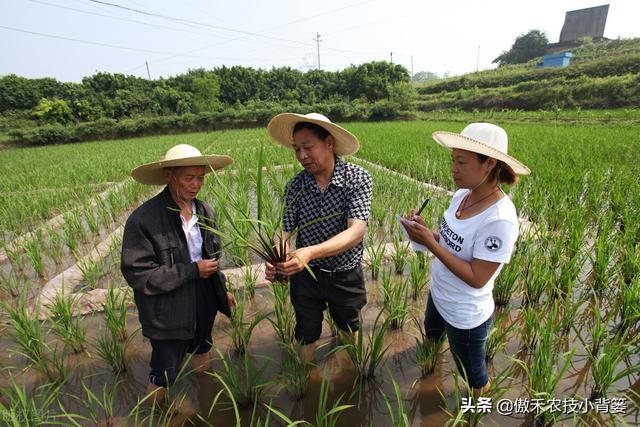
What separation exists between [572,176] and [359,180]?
418 cm

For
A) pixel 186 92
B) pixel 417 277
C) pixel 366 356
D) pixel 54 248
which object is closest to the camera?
pixel 366 356

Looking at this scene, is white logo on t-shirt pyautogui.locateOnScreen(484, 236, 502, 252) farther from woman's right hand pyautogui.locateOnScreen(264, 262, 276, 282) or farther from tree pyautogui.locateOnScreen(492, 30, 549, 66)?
tree pyautogui.locateOnScreen(492, 30, 549, 66)

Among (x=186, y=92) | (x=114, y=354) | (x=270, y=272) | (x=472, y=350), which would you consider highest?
(x=186, y=92)

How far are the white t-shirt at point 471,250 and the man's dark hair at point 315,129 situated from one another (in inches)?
27.0

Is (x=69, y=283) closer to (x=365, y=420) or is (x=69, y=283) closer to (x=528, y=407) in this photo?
(x=365, y=420)

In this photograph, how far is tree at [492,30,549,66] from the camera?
147ft

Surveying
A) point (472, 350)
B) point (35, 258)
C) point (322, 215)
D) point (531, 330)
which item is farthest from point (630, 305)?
point (35, 258)

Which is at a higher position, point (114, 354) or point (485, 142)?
point (485, 142)

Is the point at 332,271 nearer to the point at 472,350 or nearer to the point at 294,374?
the point at 294,374

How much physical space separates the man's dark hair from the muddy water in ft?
3.54

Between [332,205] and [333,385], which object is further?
[333,385]

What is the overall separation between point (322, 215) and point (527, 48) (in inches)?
2320

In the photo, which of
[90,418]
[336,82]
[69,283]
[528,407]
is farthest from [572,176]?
[336,82]

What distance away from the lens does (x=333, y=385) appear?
174 centimetres
